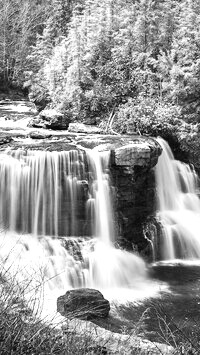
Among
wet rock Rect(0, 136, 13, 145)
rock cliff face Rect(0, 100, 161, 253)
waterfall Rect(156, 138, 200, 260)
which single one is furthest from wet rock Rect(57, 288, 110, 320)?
wet rock Rect(0, 136, 13, 145)

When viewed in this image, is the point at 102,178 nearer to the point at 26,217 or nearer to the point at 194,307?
the point at 26,217

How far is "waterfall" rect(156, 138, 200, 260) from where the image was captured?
38.3 ft

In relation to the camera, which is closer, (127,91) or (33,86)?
(127,91)

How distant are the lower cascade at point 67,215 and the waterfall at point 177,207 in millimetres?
1416

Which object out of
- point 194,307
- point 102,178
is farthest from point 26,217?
point 194,307

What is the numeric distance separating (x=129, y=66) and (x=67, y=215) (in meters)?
10.4

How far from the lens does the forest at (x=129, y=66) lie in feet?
53.4

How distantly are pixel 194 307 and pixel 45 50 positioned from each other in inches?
990

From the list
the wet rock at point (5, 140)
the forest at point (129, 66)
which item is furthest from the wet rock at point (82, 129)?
the wet rock at point (5, 140)

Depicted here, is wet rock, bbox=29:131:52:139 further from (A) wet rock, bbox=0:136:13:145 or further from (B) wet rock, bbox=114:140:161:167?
(B) wet rock, bbox=114:140:161:167

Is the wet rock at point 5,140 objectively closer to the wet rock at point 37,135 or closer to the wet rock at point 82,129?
the wet rock at point 37,135

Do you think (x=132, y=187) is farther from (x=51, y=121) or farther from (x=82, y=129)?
(x=51, y=121)

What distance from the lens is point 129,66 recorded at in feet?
61.8

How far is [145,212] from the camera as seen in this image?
12.0 meters
